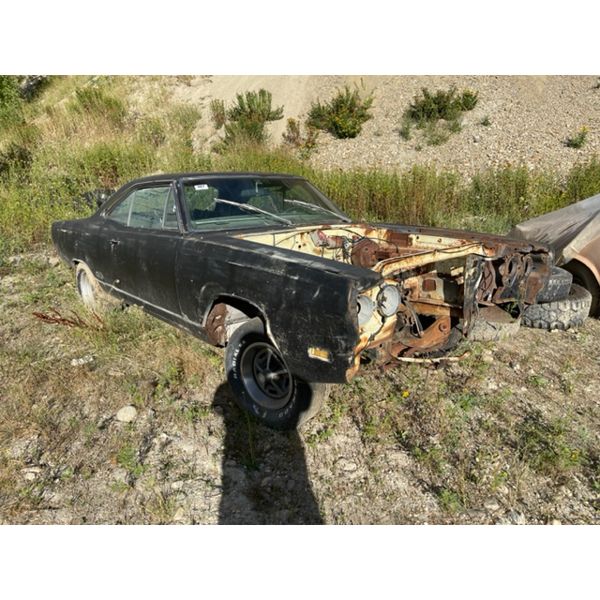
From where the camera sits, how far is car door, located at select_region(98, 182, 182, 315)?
336 centimetres

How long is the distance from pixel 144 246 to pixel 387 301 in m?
2.13

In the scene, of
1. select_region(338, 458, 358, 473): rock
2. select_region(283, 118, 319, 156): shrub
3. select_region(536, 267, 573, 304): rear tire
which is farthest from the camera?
select_region(283, 118, 319, 156): shrub

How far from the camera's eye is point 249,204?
12.2ft

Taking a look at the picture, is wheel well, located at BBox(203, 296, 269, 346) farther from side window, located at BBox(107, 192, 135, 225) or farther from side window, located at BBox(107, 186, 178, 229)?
side window, located at BBox(107, 192, 135, 225)

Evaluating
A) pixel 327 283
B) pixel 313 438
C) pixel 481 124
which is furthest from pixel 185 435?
pixel 481 124

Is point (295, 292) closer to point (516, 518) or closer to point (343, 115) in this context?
point (516, 518)

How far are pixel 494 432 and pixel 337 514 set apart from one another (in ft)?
4.03

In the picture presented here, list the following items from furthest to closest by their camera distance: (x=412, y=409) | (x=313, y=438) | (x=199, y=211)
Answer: (x=199, y=211) → (x=412, y=409) → (x=313, y=438)

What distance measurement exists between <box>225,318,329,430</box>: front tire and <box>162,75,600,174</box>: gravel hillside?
8.08 m

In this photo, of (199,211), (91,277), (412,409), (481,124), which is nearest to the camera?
(412,409)

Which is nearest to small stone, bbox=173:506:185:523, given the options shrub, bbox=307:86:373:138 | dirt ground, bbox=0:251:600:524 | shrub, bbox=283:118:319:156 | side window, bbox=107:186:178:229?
dirt ground, bbox=0:251:600:524

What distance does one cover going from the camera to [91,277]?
4.53m

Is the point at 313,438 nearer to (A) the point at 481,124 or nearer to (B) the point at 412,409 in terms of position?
(B) the point at 412,409

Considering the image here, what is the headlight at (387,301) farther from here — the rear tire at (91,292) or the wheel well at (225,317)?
the rear tire at (91,292)
